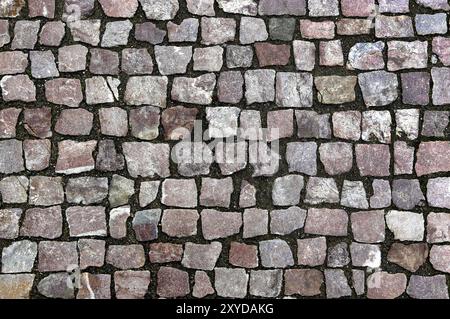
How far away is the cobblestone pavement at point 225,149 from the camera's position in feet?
13.2

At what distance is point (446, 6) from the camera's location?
4215 millimetres

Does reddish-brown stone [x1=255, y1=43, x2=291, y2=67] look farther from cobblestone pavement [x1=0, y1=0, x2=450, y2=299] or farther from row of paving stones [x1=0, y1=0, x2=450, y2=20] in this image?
row of paving stones [x1=0, y1=0, x2=450, y2=20]

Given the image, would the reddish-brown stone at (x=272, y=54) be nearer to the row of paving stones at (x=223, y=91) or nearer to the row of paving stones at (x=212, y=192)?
the row of paving stones at (x=223, y=91)

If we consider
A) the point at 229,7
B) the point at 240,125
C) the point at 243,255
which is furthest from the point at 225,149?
the point at 229,7

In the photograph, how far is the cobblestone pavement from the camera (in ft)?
13.2

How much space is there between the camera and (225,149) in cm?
410

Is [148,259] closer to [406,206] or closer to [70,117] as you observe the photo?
[70,117]

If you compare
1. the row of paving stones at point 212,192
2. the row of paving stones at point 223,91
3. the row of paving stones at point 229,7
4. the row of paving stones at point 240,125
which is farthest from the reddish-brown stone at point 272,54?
the row of paving stones at point 212,192

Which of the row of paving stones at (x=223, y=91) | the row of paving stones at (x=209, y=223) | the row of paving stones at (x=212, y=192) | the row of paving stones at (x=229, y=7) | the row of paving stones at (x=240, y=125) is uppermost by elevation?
the row of paving stones at (x=229, y=7)

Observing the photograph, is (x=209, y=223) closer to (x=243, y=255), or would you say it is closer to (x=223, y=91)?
(x=243, y=255)

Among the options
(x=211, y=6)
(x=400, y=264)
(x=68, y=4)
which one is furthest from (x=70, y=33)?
(x=400, y=264)

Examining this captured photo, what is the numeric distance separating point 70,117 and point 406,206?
2.27 meters

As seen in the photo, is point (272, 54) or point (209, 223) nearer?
point (209, 223)

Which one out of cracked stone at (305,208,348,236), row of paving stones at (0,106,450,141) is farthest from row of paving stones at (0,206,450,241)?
row of paving stones at (0,106,450,141)
